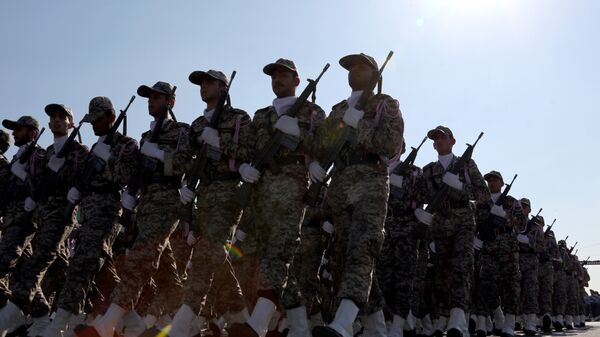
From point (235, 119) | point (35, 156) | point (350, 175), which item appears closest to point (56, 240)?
point (35, 156)

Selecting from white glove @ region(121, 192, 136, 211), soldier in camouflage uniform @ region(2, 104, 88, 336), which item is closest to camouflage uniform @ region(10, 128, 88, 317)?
soldier in camouflage uniform @ region(2, 104, 88, 336)

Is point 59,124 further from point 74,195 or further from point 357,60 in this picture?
point 357,60

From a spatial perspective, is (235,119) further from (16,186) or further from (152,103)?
(16,186)

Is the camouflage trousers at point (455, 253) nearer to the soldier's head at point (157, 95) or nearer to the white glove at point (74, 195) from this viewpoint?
the soldier's head at point (157, 95)

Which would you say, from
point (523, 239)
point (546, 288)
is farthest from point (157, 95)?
point (546, 288)

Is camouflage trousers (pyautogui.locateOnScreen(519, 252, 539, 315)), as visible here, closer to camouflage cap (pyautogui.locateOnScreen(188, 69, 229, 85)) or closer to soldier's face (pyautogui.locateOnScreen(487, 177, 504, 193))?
soldier's face (pyautogui.locateOnScreen(487, 177, 504, 193))

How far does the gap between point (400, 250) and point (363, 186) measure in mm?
3105

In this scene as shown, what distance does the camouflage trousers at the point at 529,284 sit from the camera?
451 inches

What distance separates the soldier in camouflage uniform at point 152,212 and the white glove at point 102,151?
0.50 meters

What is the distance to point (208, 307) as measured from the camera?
635 centimetres

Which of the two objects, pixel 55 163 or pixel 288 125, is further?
pixel 55 163

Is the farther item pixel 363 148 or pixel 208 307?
pixel 208 307

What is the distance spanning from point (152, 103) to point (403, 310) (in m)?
3.96

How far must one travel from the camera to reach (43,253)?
6402 mm
